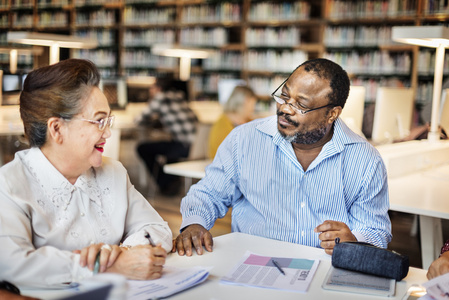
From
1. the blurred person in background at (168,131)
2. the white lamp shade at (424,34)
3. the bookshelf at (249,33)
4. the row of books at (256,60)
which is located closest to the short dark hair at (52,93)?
the white lamp shade at (424,34)

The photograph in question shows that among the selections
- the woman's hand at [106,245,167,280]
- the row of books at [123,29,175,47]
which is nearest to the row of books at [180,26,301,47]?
the row of books at [123,29,175,47]

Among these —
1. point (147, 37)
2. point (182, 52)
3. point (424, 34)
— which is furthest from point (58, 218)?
point (147, 37)

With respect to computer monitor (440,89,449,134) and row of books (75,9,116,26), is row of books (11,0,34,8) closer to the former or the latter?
row of books (75,9,116,26)

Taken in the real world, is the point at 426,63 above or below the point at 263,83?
above

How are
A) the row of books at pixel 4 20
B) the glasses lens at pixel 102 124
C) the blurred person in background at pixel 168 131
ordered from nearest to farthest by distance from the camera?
the glasses lens at pixel 102 124
the blurred person in background at pixel 168 131
the row of books at pixel 4 20

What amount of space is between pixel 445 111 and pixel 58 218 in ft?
10.0

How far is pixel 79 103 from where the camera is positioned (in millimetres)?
1468

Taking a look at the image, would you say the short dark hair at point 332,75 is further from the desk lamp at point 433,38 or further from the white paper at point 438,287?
the desk lamp at point 433,38

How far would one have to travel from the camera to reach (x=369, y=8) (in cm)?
681

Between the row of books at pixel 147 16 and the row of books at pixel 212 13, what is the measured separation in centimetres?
24

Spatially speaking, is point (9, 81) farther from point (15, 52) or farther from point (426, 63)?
point (426, 63)

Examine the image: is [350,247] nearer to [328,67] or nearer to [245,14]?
[328,67]

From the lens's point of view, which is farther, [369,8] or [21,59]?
[369,8]

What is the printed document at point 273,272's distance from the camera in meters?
1.36
